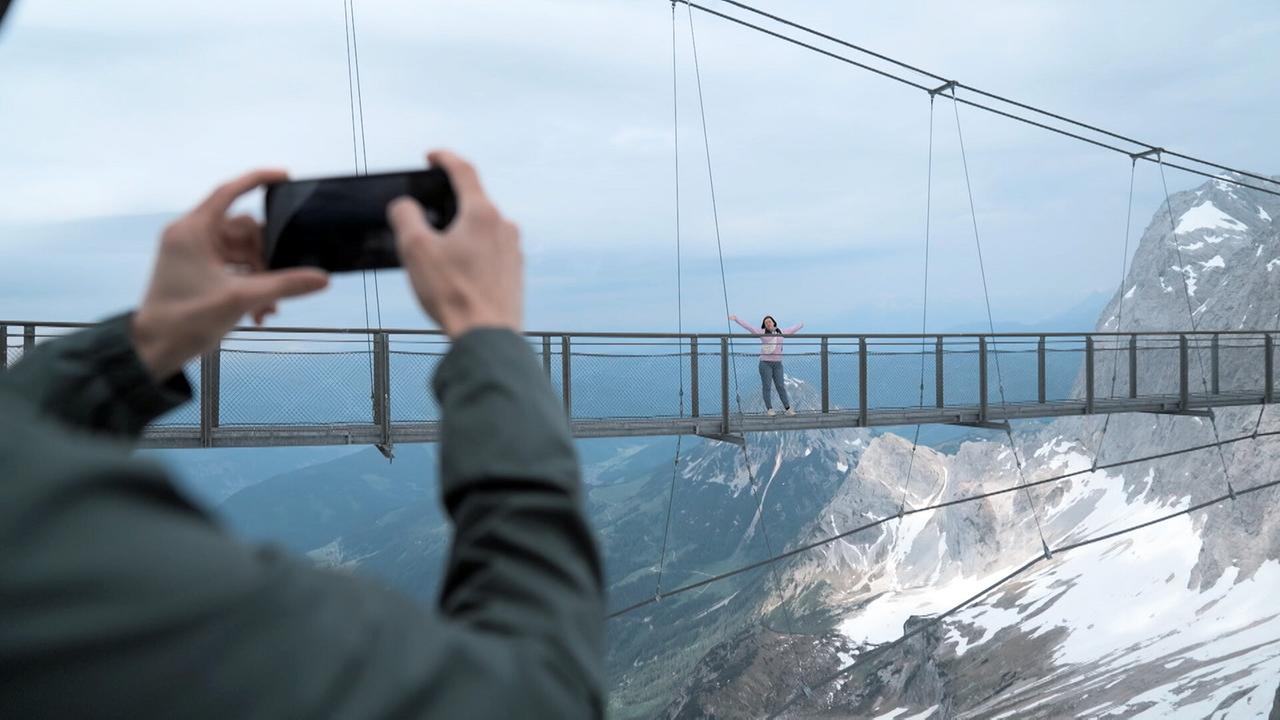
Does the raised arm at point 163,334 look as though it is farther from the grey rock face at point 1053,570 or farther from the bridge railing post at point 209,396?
the grey rock face at point 1053,570

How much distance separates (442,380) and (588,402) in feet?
29.1

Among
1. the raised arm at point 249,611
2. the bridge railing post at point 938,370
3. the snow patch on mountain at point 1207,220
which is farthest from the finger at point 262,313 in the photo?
the snow patch on mountain at point 1207,220

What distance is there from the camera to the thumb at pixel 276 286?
0.68 m

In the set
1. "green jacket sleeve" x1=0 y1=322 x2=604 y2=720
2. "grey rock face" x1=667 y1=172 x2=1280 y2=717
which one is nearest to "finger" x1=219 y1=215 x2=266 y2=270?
"green jacket sleeve" x1=0 y1=322 x2=604 y2=720

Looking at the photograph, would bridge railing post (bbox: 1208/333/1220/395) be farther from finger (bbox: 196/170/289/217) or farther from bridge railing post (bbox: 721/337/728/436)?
finger (bbox: 196/170/289/217)

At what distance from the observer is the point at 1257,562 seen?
39.1 meters

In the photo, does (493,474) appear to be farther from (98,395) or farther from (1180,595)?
(1180,595)

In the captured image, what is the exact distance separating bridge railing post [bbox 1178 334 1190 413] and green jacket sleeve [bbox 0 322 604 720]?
15.2m

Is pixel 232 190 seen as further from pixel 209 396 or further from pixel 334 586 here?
pixel 209 396

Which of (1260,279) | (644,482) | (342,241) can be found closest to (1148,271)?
(1260,279)

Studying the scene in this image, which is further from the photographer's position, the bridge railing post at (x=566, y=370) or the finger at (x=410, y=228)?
the bridge railing post at (x=566, y=370)

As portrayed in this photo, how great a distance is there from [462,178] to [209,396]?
756 cm

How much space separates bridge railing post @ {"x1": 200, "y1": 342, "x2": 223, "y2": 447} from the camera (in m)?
7.57

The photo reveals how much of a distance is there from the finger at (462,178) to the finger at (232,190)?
140mm
